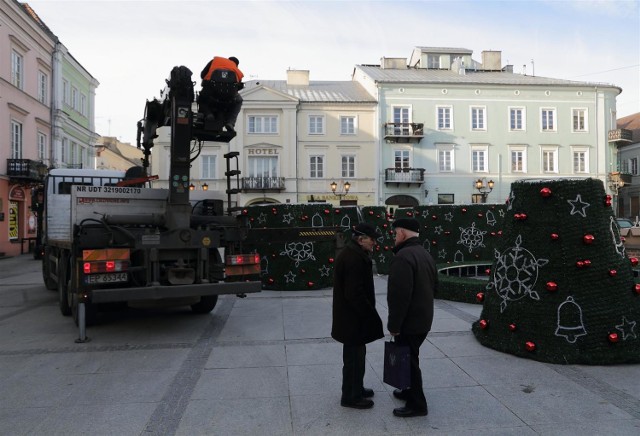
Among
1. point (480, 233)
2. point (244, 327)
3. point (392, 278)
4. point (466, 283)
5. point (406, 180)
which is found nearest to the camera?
point (392, 278)

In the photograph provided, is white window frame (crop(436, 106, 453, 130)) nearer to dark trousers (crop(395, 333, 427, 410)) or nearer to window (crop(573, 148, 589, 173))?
window (crop(573, 148, 589, 173))

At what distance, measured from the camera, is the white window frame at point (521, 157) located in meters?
38.0

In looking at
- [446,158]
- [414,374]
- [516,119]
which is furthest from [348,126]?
[414,374]

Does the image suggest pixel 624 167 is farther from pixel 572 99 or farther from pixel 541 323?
pixel 541 323

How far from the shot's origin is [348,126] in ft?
123

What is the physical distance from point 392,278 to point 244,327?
4170 millimetres

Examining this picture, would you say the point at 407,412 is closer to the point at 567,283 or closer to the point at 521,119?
the point at 567,283

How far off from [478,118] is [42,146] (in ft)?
99.9

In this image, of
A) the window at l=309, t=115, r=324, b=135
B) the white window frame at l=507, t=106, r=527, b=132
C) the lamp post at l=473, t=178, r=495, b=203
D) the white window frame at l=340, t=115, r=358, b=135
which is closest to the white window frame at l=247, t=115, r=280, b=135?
the window at l=309, t=115, r=324, b=135

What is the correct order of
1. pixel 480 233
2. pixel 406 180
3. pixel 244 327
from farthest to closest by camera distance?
pixel 406 180, pixel 480 233, pixel 244 327

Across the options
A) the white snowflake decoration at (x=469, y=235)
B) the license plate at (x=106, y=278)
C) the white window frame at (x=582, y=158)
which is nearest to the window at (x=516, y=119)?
the white window frame at (x=582, y=158)

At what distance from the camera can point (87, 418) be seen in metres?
4.14

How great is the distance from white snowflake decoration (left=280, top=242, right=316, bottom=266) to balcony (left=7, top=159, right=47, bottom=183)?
1754 cm

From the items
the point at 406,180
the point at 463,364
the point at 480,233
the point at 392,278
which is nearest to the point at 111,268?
the point at 392,278
